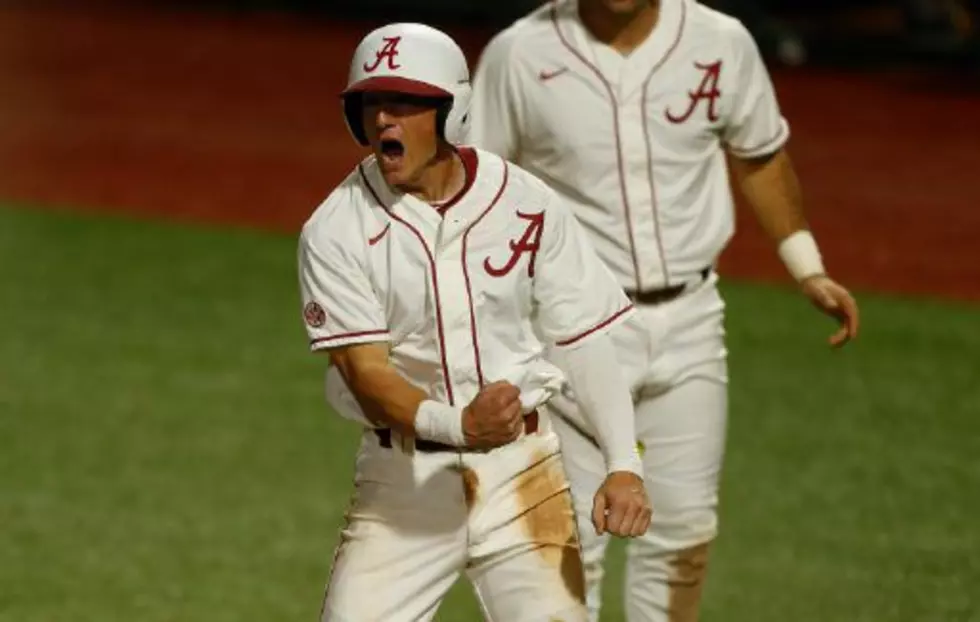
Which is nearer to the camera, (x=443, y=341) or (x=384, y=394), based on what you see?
(x=384, y=394)

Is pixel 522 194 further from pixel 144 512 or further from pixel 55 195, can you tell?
pixel 55 195

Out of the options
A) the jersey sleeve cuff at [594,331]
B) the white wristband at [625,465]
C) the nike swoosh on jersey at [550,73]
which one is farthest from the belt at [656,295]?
the white wristband at [625,465]

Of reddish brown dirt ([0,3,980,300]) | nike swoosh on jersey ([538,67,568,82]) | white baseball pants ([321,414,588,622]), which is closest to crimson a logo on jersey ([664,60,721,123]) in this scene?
nike swoosh on jersey ([538,67,568,82])

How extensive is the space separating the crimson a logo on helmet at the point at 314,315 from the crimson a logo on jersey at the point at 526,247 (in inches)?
14.2

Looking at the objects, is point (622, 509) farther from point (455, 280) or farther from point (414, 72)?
point (414, 72)

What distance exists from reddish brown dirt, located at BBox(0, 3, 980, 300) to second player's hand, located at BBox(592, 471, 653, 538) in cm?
680

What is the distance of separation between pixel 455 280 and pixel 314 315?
32cm

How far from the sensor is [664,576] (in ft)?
19.2

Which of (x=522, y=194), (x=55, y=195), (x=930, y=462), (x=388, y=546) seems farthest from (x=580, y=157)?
(x=55, y=195)

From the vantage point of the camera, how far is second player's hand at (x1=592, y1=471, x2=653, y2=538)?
456 centimetres

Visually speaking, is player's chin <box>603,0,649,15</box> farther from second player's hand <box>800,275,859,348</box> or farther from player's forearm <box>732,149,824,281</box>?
second player's hand <box>800,275,859,348</box>

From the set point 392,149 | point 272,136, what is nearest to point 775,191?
point 392,149

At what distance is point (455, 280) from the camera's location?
4.72 meters

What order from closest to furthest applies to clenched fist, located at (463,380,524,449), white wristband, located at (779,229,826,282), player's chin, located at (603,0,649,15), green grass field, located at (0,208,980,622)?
1. clenched fist, located at (463,380,524,449)
2. player's chin, located at (603,0,649,15)
3. white wristband, located at (779,229,826,282)
4. green grass field, located at (0,208,980,622)
